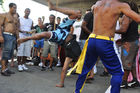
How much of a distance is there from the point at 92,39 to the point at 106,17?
15.4 inches

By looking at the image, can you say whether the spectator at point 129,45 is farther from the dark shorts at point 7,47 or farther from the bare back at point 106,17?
the dark shorts at point 7,47

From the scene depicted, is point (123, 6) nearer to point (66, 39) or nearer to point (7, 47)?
point (66, 39)

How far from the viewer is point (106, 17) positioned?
254 centimetres

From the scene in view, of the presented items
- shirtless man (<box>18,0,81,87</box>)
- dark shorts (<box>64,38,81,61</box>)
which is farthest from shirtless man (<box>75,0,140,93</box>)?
dark shorts (<box>64,38,81,61</box>)

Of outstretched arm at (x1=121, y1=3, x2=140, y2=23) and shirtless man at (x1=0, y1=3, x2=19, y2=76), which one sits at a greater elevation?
outstretched arm at (x1=121, y1=3, x2=140, y2=23)

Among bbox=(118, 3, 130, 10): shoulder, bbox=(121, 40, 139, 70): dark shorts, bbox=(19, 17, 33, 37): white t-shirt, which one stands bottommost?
bbox=(121, 40, 139, 70): dark shorts

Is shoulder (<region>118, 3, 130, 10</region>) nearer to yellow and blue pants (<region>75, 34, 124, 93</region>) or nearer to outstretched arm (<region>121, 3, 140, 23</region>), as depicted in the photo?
outstretched arm (<region>121, 3, 140, 23</region>)

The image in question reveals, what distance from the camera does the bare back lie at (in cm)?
250

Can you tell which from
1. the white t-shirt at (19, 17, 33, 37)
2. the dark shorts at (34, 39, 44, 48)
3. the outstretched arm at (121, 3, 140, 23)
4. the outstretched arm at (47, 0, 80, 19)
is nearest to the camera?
the outstretched arm at (121, 3, 140, 23)

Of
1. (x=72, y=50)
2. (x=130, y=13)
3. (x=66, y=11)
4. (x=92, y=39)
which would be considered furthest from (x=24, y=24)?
(x=130, y=13)

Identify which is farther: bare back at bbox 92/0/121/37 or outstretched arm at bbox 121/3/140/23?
bare back at bbox 92/0/121/37

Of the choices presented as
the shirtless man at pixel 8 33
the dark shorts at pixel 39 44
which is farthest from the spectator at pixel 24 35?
the dark shorts at pixel 39 44

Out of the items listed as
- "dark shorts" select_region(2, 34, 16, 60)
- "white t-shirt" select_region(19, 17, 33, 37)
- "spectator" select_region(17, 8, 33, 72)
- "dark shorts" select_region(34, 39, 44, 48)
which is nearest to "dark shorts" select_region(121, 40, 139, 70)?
"dark shorts" select_region(2, 34, 16, 60)

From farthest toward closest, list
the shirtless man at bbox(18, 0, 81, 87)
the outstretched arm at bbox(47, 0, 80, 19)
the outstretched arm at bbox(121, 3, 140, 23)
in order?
1. the shirtless man at bbox(18, 0, 81, 87)
2. the outstretched arm at bbox(47, 0, 80, 19)
3. the outstretched arm at bbox(121, 3, 140, 23)
